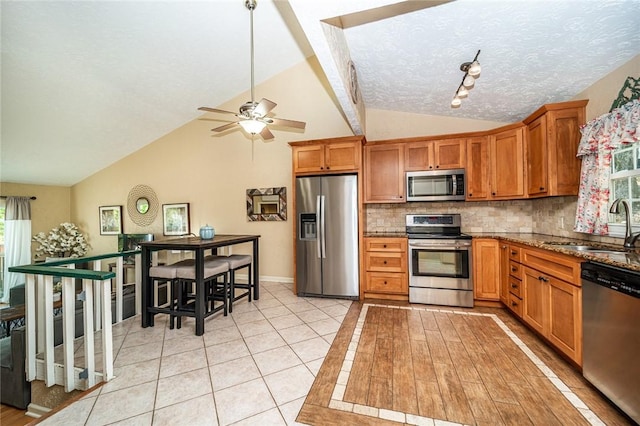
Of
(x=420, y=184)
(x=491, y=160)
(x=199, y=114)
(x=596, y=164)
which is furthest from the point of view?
(x=199, y=114)

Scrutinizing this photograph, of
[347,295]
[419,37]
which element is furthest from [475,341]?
[419,37]

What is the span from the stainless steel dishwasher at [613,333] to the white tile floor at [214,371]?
72.4 inches

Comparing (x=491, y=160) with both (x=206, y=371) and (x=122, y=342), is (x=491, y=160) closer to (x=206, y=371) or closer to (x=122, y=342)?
(x=206, y=371)

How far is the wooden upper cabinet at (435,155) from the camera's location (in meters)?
3.50

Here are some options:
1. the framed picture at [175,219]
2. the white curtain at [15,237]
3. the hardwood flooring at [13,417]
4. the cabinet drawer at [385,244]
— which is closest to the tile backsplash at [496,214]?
the cabinet drawer at [385,244]

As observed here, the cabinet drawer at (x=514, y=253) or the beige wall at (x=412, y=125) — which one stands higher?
the beige wall at (x=412, y=125)

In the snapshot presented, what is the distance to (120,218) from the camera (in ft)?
19.3

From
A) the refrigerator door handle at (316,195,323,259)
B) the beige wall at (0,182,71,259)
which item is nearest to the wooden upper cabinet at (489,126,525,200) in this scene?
the refrigerator door handle at (316,195,323,259)

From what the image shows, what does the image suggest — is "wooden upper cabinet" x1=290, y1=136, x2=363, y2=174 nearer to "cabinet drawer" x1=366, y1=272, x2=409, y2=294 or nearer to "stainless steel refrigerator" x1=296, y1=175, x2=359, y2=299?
"stainless steel refrigerator" x1=296, y1=175, x2=359, y2=299

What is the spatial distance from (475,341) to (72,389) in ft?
11.1

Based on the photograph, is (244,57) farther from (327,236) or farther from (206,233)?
(327,236)

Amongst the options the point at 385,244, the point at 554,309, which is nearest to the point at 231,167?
the point at 385,244

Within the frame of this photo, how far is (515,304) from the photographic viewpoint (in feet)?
9.11

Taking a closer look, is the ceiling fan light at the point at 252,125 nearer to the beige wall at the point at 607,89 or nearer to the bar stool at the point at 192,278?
the bar stool at the point at 192,278
